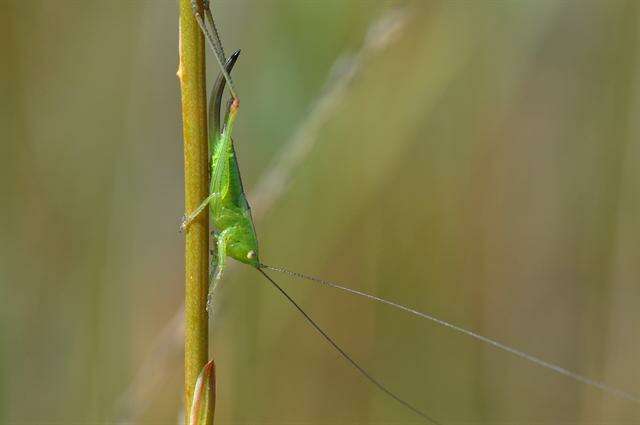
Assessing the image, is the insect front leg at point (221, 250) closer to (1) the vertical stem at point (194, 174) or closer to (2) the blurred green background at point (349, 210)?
(1) the vertical stem at point (194, 174)

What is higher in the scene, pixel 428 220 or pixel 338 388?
pixel 428 220

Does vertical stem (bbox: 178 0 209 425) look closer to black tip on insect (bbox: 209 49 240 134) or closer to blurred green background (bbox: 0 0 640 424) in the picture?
black tip on insect (bbox: 209 49 240 134)

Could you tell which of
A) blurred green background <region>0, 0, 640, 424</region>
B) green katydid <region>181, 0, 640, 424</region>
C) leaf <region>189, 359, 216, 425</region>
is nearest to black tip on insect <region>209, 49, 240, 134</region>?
green katydid <region>181, 0, 640, 424</region>

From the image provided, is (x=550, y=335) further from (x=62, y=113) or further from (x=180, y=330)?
(x=62, y=113)

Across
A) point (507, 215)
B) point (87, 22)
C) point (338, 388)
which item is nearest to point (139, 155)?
point (87, 22)

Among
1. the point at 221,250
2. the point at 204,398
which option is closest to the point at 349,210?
the point at 221,250

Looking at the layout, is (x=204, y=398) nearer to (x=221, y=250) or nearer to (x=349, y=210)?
(x=221, y=250)
